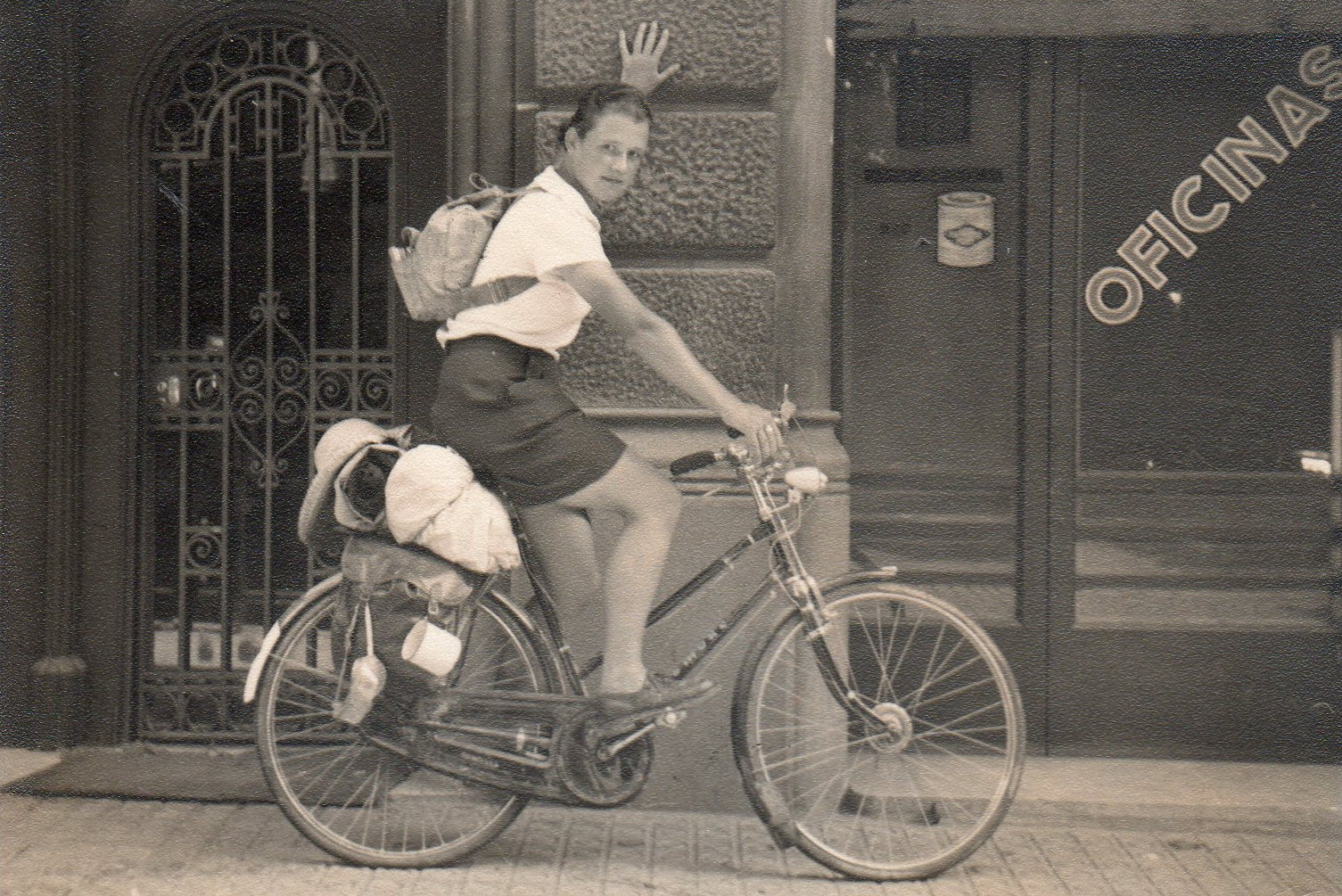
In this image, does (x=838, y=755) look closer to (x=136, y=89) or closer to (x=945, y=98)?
(x=945, y=98)

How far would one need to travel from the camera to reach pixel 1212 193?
18.8 ft

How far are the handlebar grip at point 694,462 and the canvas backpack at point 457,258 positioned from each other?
2.00ft

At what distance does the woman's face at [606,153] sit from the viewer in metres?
4.54

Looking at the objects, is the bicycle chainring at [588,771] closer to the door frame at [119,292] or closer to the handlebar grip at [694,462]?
the handlebar grip at [694,462]

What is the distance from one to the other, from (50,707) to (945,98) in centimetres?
351

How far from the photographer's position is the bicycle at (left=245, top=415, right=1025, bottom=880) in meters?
4.54

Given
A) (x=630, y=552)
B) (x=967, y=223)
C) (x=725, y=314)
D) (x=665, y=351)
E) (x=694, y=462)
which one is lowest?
(x=630, y=552)

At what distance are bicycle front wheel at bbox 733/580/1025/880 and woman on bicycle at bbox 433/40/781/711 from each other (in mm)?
285

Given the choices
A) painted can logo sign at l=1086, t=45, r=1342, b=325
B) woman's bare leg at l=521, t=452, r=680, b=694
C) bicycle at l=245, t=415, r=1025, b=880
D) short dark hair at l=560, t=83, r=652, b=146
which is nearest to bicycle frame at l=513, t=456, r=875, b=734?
bicycle at l=245, t=415, r=1025, b=880

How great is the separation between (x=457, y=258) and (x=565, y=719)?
123 cm

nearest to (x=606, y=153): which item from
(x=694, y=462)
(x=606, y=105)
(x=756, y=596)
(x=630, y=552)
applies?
(x=606, y=105)

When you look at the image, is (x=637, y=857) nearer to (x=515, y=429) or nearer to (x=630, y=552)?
(x=630, y=552)

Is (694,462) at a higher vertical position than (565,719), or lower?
higher

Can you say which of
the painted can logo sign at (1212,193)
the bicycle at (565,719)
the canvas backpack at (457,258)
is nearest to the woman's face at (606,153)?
the canvas backpack at (457,258)
